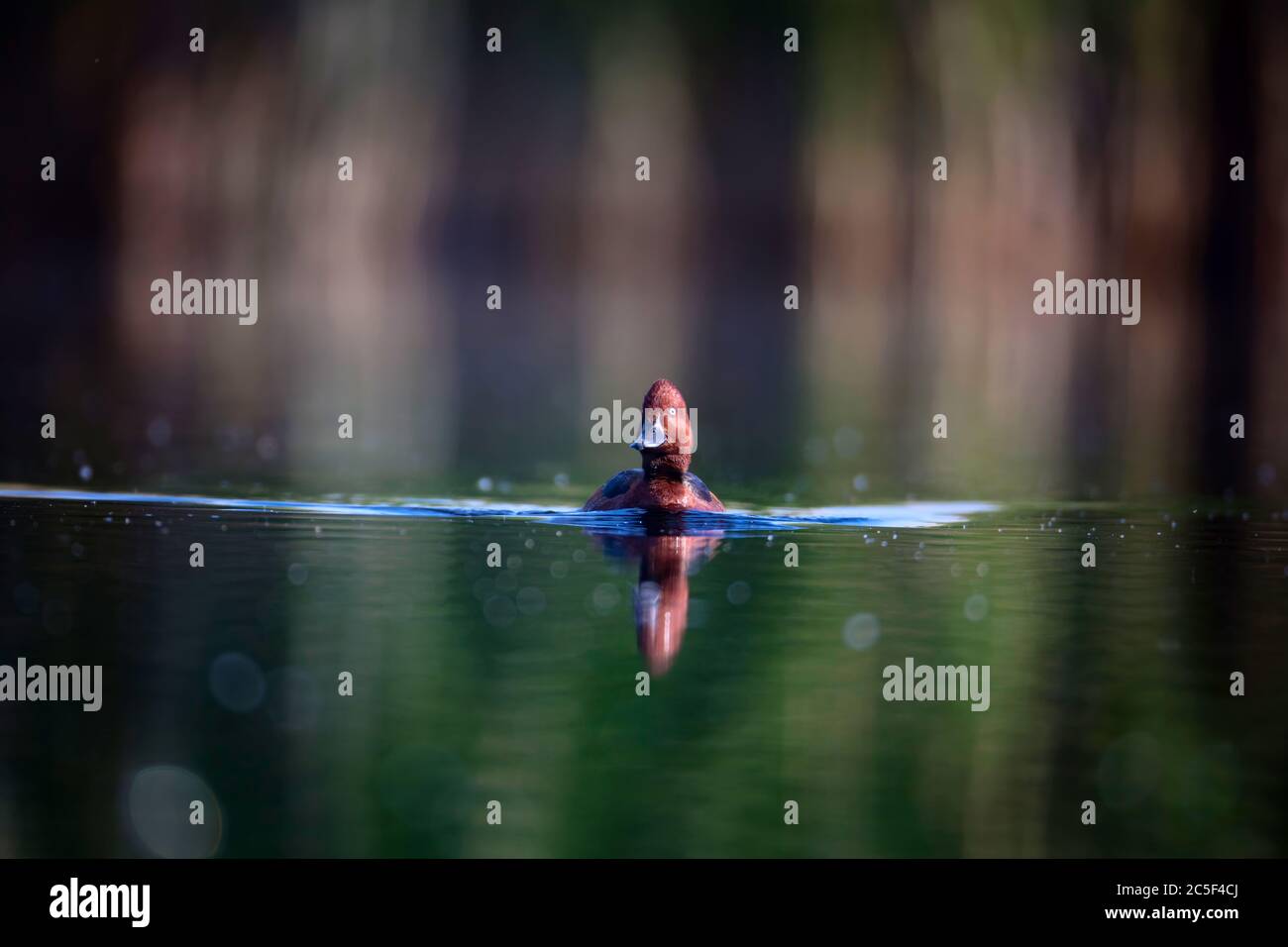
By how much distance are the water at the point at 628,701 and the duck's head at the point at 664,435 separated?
125 cm

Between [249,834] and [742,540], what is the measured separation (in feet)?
21.0

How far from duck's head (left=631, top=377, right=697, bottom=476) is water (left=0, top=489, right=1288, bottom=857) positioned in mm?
1246

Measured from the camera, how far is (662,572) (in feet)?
31.0

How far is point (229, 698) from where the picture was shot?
629 centimetres

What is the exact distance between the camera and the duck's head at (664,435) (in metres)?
11.7

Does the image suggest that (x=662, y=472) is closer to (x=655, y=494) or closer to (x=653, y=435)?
(x=655, y=494)

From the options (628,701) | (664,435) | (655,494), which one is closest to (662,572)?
(664,435)

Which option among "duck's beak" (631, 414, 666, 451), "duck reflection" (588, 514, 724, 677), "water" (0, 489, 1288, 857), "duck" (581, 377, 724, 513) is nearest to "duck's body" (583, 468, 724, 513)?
"duck" (581, 377, 724, 513)

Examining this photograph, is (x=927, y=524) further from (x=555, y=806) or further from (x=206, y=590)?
(x=555, y=806)

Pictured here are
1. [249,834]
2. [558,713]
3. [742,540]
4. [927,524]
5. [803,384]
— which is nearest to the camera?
[249,834]

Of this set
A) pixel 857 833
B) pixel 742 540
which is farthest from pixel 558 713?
pixel 742 540

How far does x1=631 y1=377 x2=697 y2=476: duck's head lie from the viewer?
11.7 m

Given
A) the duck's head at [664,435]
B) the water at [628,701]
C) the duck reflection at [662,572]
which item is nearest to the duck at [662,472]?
the duck's head at [664,435]

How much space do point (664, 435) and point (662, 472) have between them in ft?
1.30
